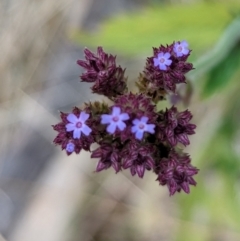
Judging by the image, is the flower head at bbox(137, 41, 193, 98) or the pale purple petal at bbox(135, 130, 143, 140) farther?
the flower head at bbox(137, 41, 193, 98)

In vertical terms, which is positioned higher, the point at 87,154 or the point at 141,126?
the point at 87,154

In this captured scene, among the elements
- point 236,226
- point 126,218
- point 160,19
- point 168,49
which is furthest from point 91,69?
point 126,218

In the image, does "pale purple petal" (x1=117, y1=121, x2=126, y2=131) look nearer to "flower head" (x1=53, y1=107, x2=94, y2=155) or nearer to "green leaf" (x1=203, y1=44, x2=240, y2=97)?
"flower head" (x1=53, y1=107, x2=94, y2=155)

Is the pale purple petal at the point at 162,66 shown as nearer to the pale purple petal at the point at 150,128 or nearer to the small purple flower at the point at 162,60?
the small purple flower at the point at 162,60

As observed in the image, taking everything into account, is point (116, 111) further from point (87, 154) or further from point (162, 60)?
point (87, 154)

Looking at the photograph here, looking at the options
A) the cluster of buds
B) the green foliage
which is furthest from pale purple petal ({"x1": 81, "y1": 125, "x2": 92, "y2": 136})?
the green foliage

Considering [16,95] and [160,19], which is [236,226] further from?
[16,95]

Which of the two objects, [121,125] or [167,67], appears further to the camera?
[167,67]

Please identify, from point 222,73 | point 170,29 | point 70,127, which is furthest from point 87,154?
point 70,127
